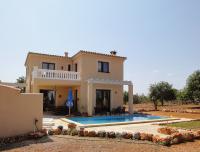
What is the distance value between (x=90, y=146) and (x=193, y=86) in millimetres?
35327

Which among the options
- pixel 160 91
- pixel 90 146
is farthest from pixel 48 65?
pixel 160 91

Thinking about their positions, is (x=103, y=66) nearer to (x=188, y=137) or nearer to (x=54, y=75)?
(x=54, y=75)

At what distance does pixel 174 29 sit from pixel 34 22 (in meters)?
11.6

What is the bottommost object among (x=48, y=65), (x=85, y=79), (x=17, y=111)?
(x=17, y=111)

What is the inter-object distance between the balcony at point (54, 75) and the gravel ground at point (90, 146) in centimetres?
1138

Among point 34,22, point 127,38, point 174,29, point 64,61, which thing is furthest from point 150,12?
point 64,61

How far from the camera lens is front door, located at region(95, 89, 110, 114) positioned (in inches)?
906

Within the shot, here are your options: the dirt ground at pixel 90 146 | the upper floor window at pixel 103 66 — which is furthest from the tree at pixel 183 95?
the dirt ground at pixel 90 146

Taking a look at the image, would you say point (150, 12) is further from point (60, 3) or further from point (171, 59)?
point (171, 59)

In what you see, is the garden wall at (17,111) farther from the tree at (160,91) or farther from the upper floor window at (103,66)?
the tree at (160,91)

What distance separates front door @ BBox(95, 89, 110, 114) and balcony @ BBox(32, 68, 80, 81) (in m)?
3.08

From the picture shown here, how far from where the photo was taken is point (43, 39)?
18.1 meters

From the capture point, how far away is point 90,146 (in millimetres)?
8055

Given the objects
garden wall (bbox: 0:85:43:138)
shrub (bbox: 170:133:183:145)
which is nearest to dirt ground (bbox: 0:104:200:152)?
shrub (bbox: 170:133:183:145)
